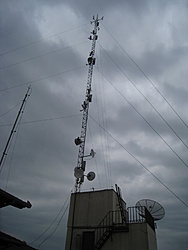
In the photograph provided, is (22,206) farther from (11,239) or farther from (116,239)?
(116,239)

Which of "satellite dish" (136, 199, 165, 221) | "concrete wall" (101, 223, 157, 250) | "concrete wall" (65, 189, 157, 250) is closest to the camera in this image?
"concrete wall" (101, 223, 157, 250)

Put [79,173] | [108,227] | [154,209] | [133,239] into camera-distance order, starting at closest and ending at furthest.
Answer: [133,239], [108,227], [154,209], [79,173]

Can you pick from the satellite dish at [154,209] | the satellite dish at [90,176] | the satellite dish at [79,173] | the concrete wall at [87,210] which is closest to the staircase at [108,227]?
the concrete wall at [87,210]

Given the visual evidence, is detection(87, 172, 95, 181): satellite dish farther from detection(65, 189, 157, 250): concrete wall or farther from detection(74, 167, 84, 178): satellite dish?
detection(65, 189, 157, 250): concrete wall

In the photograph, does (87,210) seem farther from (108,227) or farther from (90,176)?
(90,176)

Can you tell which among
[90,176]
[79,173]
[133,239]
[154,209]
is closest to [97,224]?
[133,239]

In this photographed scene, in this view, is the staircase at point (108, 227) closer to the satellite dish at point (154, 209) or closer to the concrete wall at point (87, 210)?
the concrete wall at point (87, 210)

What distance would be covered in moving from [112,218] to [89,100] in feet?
43.6

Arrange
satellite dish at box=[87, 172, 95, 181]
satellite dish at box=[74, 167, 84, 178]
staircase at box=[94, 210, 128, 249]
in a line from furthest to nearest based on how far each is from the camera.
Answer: satellite dish at box=[87, 172, 95, 181], satellite dish at box=[74, 167, 84, 178], staircase at box=[94, 210, 128, 249]

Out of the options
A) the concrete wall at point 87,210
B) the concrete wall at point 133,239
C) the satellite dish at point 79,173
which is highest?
the satellite dish at point 79,173

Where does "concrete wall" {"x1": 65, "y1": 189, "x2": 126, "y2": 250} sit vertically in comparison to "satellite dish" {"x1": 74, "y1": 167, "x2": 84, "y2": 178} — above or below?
below

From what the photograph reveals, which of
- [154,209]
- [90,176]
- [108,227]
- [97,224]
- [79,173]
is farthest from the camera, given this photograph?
[90,176]

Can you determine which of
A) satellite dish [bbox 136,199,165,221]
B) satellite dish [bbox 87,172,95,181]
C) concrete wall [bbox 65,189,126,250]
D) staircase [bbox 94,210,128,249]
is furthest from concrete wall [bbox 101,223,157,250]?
satellite dish [bbox 87,172,95,181]

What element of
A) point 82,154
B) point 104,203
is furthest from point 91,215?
point 82,154
